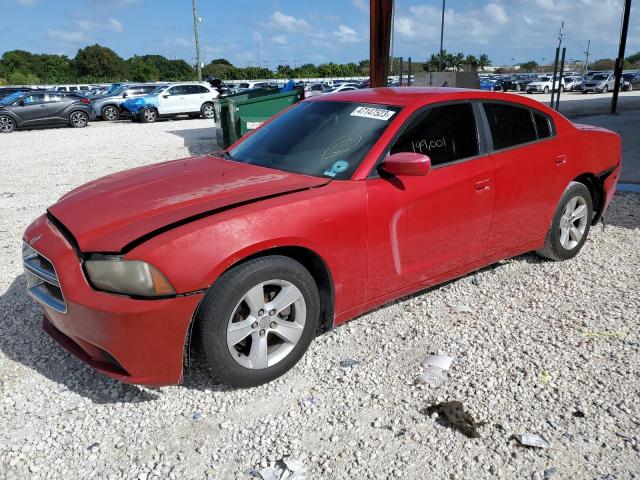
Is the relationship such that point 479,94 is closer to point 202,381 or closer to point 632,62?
point 202,381

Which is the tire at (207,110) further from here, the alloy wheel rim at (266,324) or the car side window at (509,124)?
the alloy wheel rim at (266,324)

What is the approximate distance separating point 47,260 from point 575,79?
46.5 m

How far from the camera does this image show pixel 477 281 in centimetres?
435

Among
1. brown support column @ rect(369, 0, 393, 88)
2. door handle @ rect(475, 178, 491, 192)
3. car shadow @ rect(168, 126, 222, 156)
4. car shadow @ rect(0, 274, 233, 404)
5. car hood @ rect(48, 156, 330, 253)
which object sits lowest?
car shadow @ rect(168, 126, 222, 156)

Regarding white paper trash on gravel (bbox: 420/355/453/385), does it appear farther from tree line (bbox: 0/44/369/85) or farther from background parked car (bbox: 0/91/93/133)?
tree line (bbox: 0/44/369/85)

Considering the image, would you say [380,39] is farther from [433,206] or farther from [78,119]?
[78,119]

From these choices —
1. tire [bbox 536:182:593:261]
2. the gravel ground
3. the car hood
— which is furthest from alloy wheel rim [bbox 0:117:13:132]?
tire [bbox 536:182:593:261]

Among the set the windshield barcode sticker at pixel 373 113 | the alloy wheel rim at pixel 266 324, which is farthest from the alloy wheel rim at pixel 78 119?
the alloy wheel rim at pixel 266 324

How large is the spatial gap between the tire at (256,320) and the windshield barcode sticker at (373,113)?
1.21m

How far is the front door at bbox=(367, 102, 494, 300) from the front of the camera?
3.21 m

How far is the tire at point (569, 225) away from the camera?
4.44m

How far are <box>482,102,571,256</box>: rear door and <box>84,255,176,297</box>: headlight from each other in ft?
8.02

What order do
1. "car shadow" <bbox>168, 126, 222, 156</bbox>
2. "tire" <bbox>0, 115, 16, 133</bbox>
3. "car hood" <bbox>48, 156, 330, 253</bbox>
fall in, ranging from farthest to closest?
"tire" <bbox>0, 115, 16, 133</bbox>, "car shadow" <bbox>168, 126, 222, 156</bbox>, "car hood" <bbox>48, 156, 330, 253</bbox>

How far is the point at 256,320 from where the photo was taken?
2811 millimetres
